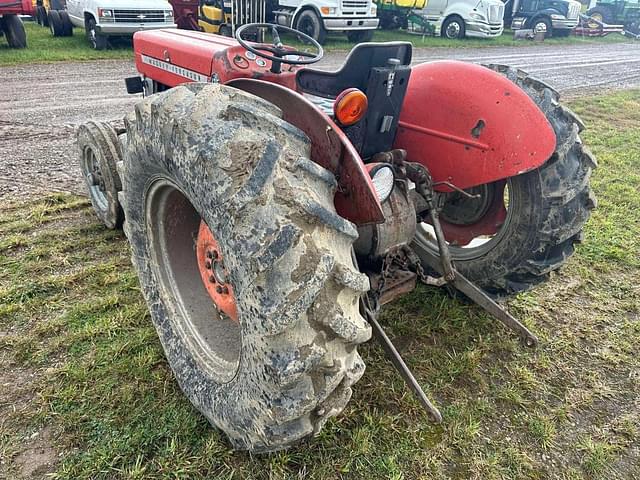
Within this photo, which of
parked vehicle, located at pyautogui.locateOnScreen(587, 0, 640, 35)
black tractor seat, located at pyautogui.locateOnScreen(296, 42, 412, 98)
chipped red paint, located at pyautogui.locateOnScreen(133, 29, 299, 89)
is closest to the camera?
black tractor seat, located at pyautogui.locateOnScreen(296, 42, 412, 98)

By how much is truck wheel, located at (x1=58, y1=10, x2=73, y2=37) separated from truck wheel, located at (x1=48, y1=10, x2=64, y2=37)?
0.05 meters

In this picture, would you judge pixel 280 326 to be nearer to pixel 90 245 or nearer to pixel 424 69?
pixel 424 69

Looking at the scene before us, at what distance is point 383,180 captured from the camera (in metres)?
2.05

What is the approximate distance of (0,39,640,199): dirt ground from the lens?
4707 mm

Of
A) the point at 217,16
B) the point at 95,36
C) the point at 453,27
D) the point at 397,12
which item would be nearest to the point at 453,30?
the point at 453,27

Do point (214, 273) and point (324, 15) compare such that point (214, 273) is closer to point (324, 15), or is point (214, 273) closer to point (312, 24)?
point (324, 15)

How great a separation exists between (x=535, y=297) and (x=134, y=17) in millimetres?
10110

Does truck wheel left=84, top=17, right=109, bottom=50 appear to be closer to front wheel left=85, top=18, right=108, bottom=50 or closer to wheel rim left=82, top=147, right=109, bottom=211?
front wheel left=85, top=18, right=108, bottom=50

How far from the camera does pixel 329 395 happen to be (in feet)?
5.23

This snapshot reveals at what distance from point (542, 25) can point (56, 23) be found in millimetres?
18493

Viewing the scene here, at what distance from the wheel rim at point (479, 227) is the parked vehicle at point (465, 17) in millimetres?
16817

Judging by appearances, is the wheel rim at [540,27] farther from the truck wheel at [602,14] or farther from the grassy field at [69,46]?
the truck wheel at [602,14]

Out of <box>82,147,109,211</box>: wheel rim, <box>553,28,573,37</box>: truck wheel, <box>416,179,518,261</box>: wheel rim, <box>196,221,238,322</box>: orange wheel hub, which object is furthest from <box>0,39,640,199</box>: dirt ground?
<box>553,28,573,37</box>: truck wheel

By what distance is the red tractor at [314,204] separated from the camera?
1.47m
